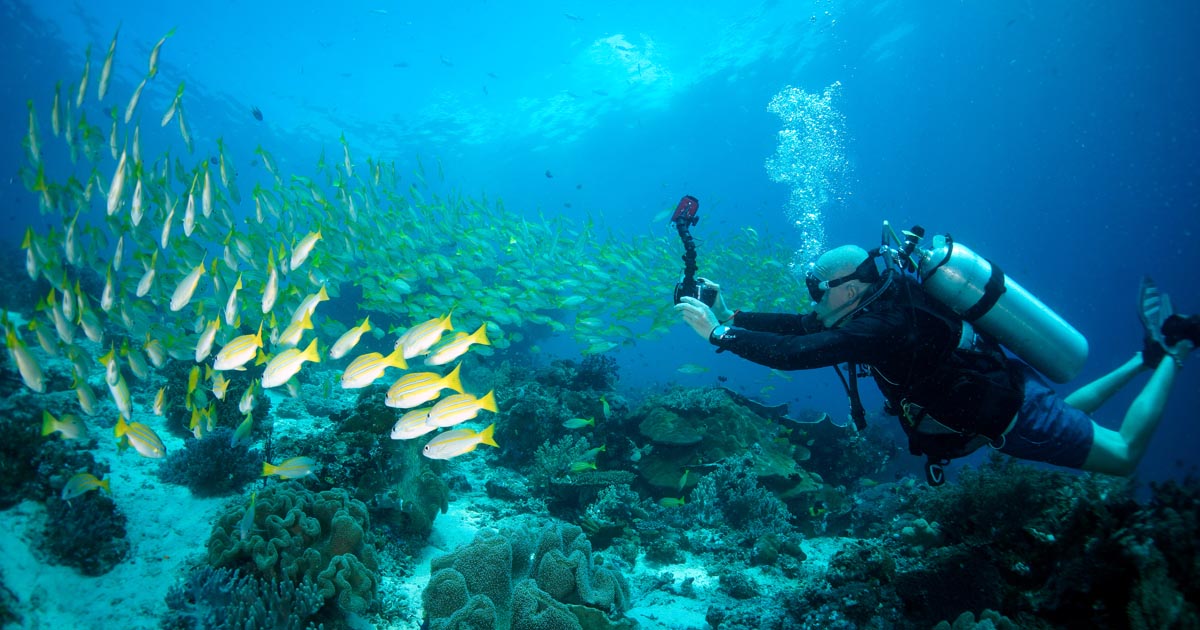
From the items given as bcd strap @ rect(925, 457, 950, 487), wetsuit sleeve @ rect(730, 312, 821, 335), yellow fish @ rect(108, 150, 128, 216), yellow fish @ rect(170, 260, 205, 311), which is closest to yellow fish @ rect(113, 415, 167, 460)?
yellow fish @ rect(170, 260, 205, 311)

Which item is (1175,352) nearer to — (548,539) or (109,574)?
(548,539)

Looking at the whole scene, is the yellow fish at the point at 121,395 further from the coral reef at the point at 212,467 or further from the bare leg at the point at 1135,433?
the bare leg at the point at 1135,433

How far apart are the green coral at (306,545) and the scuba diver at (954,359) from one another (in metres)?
3.47

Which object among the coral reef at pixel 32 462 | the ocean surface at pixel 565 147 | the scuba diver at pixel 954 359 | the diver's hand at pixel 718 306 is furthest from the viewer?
the ocean surface at pixel 565 147

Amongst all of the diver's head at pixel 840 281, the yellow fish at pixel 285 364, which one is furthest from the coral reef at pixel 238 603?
the diver's head at pixel 840 281

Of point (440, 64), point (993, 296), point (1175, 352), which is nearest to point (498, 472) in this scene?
point (993, 296)

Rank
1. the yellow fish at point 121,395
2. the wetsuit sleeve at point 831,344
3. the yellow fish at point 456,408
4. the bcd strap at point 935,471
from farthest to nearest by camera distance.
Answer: the yellow fish at point 121,395 → the bcd strap at point 935,471 → the yellow fish at point 456,408 → the wetsuit sleeve at point 831,344

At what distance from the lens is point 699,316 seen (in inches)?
144

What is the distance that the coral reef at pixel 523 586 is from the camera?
3.44 metres

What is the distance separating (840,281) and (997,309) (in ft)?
4.36

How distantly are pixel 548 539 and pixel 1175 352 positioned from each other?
537 centimetres

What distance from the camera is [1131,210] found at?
2451 inches

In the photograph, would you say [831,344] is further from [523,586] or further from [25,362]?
[25,362]

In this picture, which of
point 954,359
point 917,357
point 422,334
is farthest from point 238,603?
point 954,359
